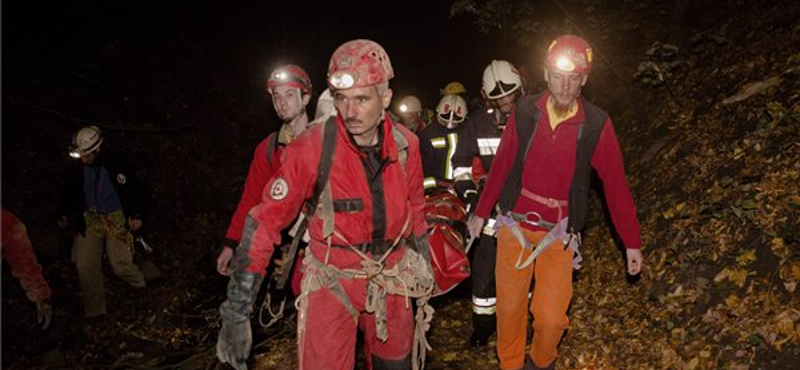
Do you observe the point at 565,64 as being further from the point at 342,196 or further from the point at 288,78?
the point at 288,78

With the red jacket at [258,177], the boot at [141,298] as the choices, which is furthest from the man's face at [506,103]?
the boot at [141,298]

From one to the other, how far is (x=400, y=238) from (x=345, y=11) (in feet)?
61.2

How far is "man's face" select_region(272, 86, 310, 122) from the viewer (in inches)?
207

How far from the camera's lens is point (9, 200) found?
32.5 ft

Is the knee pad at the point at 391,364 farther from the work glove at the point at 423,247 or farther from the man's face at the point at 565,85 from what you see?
the man's face at the point at 565,85

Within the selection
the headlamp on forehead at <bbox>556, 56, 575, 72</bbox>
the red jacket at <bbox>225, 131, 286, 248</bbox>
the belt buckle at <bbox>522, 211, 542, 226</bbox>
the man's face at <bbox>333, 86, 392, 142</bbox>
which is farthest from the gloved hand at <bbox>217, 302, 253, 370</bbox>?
the headlamp on forehead at <bbox>556, 56, 575, 72</bbox>

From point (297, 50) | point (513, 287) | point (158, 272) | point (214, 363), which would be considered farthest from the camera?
point (297, 50)

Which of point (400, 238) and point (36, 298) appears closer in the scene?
point (400, 238)

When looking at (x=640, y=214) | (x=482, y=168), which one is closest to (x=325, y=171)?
(x=482, y=168)

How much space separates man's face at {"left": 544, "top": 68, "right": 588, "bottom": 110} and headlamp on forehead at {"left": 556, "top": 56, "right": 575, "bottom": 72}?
3 cm

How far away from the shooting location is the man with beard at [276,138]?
189 inches

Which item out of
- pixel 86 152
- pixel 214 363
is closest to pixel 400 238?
pixel 214 363

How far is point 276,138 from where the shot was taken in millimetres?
5125

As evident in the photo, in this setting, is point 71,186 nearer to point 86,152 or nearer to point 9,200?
point 86,152
